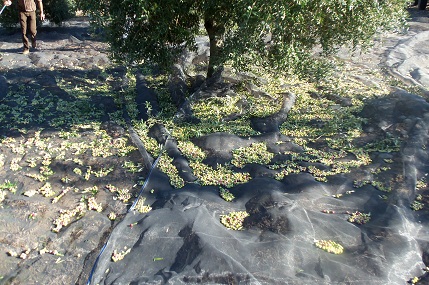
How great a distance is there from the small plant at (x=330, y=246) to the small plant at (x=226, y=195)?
107 cm

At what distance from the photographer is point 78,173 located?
4691mm

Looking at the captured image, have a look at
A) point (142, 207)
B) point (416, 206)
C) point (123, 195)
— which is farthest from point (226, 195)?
point (416, 206)

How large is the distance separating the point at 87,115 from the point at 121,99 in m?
0.84

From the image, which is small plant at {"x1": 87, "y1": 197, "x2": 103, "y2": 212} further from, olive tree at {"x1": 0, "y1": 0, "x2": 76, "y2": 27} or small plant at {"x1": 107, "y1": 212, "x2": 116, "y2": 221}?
olive tree at {"x1": 0, "y1": 0, "x2": 76, "y2": 27}

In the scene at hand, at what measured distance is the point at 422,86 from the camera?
776 centimetres

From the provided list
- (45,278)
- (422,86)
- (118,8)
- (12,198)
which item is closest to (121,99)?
(118,8)

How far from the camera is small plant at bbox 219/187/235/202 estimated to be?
4.19 m

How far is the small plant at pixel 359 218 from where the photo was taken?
3824mm

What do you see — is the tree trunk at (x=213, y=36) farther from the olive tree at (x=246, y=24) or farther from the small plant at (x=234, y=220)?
the small plant at (x=234, y=220)

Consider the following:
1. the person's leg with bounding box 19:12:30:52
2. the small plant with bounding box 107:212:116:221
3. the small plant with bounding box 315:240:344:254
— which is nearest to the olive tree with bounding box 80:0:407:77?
the small plant with bounding box 107:212:116:221

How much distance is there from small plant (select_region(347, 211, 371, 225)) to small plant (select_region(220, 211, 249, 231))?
3.40ft

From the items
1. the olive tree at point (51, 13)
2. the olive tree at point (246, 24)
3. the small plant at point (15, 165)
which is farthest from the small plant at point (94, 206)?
the olive tree at point (51, 13)

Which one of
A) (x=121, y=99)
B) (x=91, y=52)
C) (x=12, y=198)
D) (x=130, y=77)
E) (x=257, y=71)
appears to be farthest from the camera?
(x=91, y=52)

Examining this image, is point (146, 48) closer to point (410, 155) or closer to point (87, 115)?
point (87, 115)
